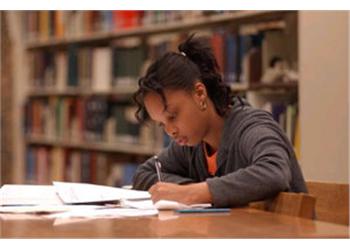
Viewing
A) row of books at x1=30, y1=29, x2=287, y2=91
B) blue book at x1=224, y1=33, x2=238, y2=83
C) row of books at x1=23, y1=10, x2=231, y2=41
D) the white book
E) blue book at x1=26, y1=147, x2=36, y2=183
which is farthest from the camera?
blue book at x1=26, y1=147, x2=36, y2=183

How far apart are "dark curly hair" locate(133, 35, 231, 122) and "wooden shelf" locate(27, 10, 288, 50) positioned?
1371 millimetres

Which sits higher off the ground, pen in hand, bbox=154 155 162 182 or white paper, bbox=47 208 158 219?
pen in hand, bbox=154 155 162 182

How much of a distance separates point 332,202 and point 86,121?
10.4 ft

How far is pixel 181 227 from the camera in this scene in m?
1.16

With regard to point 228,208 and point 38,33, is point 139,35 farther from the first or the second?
point 228,208

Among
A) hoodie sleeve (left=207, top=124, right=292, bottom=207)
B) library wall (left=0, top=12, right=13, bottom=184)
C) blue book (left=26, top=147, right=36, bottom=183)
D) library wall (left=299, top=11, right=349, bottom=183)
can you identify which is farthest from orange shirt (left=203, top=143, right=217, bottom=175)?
library wall (left=0, top=12, right=13, bottom=184)

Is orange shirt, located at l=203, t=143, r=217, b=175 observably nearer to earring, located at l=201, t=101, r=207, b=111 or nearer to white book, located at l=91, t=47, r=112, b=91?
earring, located at l=201, t=101, r=207, b=111

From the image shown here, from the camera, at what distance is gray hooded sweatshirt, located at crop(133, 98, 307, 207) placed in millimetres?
1514

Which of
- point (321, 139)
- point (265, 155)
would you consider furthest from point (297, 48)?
point (265, 155)

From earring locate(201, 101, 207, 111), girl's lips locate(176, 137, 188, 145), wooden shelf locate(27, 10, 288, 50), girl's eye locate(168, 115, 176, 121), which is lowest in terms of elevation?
girl's lips locate(176, 137, 188, 145)

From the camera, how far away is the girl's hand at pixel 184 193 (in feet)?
4.95

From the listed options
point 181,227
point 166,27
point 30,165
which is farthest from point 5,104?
point 181,227

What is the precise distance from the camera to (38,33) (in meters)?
5.16

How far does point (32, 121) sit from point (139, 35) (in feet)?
4.66
